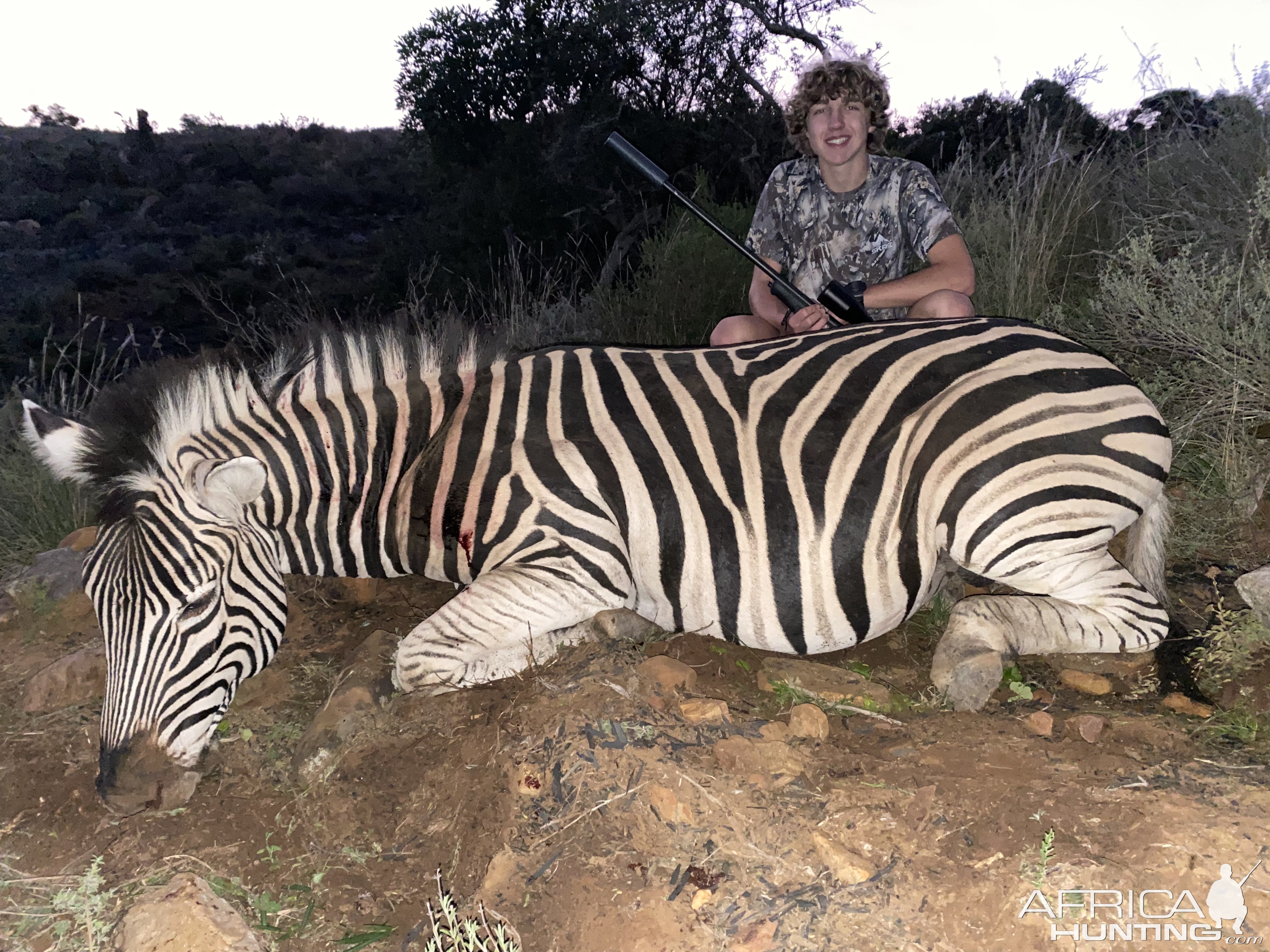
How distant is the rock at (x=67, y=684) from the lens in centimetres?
272

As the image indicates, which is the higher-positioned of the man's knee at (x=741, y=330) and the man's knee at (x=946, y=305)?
the man's knee at (x=946, y=305)

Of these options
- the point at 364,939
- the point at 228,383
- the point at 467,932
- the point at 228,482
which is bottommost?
the point at 364,939

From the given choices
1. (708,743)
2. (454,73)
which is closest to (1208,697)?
(708,743)

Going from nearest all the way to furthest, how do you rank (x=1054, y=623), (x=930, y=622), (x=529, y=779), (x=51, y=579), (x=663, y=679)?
(x=529, y=779), (x=663, y=679), (x=1054, y=623), (x=930, y=622), (x=51, y=579)

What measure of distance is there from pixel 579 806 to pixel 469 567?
93 cm

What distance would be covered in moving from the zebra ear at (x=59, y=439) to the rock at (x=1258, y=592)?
367 centimetres

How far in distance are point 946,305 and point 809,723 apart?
2.35 m

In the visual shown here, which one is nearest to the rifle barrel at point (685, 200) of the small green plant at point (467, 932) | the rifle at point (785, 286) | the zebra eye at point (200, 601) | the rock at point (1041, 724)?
the rifle at point (785, 286)

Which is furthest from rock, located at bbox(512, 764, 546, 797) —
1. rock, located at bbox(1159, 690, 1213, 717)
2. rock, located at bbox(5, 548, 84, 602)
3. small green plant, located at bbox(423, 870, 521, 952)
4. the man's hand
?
the man's hand

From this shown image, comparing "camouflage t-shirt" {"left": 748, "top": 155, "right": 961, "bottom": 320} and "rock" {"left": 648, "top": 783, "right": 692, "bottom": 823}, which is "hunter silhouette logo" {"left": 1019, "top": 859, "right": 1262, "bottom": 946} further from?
"camouflage t-shirt" {"left": 748, "top": 155, "right": 961, "bottom": 320}

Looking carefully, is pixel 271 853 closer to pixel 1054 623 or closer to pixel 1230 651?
pixel 1054 623

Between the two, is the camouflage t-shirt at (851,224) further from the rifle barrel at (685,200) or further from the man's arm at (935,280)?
the rifle barrel at (685,200)

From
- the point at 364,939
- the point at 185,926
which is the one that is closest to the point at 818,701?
the point at 364,939

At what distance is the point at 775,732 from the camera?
2129mm
